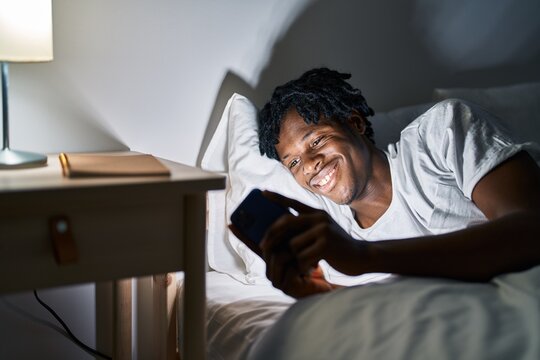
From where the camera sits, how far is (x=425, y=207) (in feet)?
4.78

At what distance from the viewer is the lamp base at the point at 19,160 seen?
45.4 inches

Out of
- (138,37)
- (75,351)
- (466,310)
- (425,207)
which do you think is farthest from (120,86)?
(466,310)

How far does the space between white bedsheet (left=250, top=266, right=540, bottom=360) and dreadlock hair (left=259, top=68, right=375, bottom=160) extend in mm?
511

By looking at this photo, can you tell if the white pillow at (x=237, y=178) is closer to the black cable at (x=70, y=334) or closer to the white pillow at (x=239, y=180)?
the white pillow at (x=239, y=180)

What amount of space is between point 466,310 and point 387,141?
2.47ft

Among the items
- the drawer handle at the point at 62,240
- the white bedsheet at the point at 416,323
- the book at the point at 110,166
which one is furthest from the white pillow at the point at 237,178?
the drawer handle at the point at 62,240

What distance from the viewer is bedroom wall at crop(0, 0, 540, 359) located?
56.9 inches

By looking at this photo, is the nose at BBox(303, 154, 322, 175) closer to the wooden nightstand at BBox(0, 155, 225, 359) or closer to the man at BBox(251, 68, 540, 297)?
the man at BBox(251, 68, 540, 297)

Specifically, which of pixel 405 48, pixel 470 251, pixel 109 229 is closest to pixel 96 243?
pixel 109 229

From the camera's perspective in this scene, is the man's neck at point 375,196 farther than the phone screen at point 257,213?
Yes

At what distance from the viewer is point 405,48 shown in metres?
1.92

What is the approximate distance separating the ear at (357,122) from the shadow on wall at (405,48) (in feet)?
0.72

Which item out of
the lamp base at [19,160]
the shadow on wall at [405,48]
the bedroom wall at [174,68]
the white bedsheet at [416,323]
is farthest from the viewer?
the shadow on wall at [405,48]

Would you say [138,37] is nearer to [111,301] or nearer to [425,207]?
[111,301]
